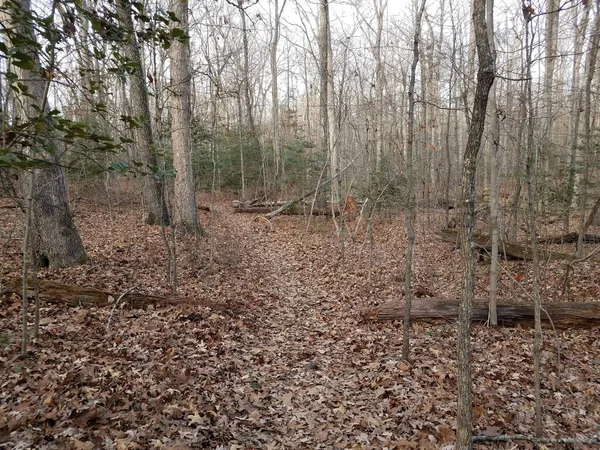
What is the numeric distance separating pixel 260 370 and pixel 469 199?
3.43 meters

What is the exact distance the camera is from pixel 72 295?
17.6 ft

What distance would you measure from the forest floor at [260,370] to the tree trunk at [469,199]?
87cm

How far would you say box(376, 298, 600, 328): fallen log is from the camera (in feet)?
19.7

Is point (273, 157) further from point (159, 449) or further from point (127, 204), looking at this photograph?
point (159, 449)

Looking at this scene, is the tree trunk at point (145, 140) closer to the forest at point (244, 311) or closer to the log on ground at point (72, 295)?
the forest at point (244, 311)

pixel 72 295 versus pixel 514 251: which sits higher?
pixel 72 295

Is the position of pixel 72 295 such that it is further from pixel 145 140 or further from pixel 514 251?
pixel 514 251

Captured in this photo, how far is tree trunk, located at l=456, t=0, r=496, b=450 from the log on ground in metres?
4.64

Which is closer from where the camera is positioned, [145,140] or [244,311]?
[244,311]

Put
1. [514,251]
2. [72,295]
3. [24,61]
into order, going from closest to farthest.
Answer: [24,61] < [72,295] < [514,251]

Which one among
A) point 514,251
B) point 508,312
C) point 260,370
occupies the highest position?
point 514,251

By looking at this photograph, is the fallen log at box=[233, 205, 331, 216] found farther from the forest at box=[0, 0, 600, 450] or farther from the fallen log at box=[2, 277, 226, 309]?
the fallen log at box=[2, 277, 226, 309]

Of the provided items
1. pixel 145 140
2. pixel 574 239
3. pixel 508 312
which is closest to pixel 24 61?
pixel 508 312

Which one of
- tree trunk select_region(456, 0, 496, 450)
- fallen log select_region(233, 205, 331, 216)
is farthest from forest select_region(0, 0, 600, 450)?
fallen log select_region(233, 205, 331, 216)
